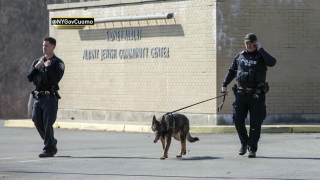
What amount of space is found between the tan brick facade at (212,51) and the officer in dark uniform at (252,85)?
830cm

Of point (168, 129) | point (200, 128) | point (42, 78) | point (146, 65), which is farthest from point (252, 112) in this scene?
point (146, 65)

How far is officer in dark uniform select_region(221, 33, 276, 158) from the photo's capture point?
1234cm

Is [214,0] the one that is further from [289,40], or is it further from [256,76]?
[256,76]

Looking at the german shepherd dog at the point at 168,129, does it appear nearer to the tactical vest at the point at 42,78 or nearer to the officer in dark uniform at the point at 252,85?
the officer in dark uniform at the point at 252,85

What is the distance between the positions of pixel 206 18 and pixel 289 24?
2297 mm

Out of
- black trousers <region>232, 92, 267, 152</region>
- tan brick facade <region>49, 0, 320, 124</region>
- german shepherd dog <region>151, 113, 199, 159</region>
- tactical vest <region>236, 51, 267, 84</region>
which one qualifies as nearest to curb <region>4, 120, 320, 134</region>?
tan brick facade <region>49, 0, 320, 124</region>

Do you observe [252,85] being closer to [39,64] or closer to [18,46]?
[39,64]

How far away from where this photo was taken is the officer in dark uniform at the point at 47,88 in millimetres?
12789

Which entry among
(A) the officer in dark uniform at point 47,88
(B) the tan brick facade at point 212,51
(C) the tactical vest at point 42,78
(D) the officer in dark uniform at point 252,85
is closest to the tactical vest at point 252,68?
(D) the officer in dark uniform at point 252,85

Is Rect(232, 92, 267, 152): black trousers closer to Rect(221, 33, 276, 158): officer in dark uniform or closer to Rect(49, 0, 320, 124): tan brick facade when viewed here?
Rect(221, 33, 276, 158): officer in dark uniform

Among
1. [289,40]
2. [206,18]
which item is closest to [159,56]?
[206,18]

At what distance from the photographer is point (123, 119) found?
77.8 feet

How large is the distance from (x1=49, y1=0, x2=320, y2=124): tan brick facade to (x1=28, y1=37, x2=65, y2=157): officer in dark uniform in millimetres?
8758

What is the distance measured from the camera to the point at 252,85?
40.9 feet
